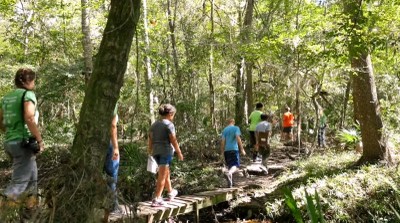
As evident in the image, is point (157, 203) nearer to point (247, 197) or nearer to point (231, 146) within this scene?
point (247, 197)

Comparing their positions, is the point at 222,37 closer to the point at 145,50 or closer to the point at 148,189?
the point at 145,50

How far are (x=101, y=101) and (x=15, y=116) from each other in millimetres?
1732

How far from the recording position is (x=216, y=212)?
9.30 m

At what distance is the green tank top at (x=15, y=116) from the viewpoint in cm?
462

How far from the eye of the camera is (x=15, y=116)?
182 inches

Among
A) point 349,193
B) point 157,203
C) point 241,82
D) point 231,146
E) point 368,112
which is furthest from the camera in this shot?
point 241,82

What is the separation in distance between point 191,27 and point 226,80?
43.5ft

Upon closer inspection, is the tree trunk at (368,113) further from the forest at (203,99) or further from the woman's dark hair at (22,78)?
the woman's dark hair at (22,78)

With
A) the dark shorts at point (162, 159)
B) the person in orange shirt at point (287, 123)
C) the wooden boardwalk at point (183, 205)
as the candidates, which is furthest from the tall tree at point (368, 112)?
the person in orange shirt at point (287, 123)

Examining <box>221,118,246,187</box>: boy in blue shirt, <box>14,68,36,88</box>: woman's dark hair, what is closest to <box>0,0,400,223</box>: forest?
<box>221,118,246,187</box>: boy in blue shirt

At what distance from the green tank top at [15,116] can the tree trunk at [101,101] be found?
1.48m

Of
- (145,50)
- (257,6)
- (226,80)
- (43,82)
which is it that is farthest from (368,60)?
(226,80)

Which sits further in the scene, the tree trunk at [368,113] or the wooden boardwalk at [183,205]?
the tree trunk at [368,113]

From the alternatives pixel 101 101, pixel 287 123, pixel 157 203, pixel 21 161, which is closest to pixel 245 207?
pixel 157 203
